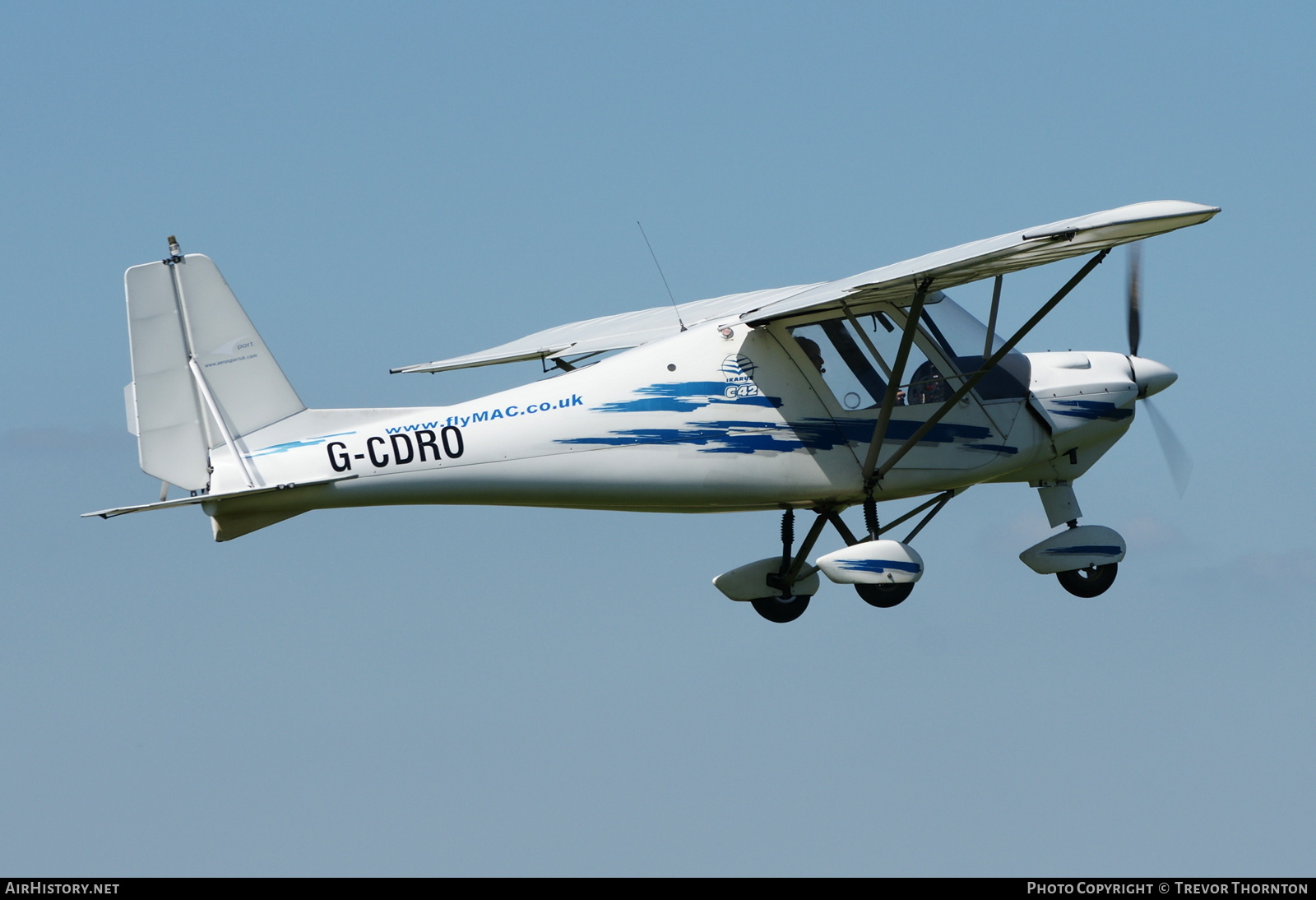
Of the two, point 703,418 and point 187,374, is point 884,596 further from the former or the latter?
point 187,374

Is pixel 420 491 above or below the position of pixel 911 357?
below

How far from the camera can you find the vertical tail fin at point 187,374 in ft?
45.3

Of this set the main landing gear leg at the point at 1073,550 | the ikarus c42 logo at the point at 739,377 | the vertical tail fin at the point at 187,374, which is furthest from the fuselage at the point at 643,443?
the main landing gear leg at the point at 1073,550

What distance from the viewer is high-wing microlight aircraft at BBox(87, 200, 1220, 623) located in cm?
1381

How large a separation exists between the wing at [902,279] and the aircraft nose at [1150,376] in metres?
2.28

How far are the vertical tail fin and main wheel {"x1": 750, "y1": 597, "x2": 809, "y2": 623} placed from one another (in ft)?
15.6

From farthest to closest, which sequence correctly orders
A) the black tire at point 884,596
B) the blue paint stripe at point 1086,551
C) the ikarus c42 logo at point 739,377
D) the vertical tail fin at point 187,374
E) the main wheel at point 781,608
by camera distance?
the main wheel at point 781,608 < the blue paint stripe at point 1086,551 < the black tire at point 884,596 < the ikarus c42 logo at point 739,377 < the vertical tail fin at point 187,374

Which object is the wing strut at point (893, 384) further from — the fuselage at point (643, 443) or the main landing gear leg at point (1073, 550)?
the main landing gear leg at point (1073, 550)

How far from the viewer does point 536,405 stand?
14250 millimetres

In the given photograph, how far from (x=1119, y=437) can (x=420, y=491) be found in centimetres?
624

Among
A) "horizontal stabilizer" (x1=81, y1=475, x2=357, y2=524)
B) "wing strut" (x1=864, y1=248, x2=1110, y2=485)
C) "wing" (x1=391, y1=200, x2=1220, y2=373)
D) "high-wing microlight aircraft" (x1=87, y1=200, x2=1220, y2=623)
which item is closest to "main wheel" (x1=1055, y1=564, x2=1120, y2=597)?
"high-wing microlight aircraft" (x1=87, y1=200, x2=1220, y2=623)

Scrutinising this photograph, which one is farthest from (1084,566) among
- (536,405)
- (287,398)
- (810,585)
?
(287,398)

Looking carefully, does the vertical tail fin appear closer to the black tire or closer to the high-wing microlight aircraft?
the high-wing microlight aircraft
